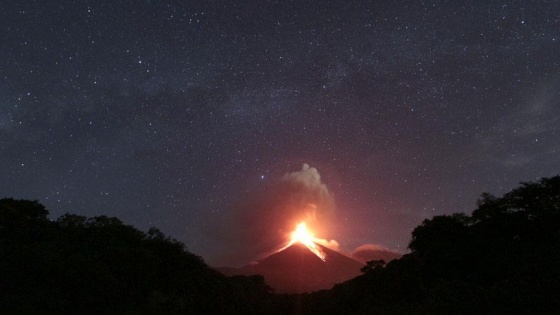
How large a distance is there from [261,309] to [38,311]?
3051cm

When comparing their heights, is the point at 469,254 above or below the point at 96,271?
above

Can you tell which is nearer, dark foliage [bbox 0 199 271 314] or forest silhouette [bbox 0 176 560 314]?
forest silhouette [bbox 0 176 560 314]

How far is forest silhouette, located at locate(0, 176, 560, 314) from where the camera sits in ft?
88.0

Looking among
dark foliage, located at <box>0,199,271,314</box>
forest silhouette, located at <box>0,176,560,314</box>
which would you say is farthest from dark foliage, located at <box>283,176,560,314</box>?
dark foliage, located at <box>0,199,271,314</box>

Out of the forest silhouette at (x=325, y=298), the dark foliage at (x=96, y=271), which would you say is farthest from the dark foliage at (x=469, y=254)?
the dark foliage at (x=96, y=271)

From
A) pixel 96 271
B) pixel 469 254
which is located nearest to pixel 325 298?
pixel 469 254

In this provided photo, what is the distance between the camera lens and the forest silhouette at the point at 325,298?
26.8m

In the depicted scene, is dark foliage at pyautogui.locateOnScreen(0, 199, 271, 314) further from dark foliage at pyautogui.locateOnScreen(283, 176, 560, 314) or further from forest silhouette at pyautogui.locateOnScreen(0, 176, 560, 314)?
dark foliage at pyautogui.locateOnScreen(283, 176, 560, 314)

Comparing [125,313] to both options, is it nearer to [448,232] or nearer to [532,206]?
[448,232]

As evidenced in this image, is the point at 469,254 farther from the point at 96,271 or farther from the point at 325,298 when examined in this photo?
the point at 96,271

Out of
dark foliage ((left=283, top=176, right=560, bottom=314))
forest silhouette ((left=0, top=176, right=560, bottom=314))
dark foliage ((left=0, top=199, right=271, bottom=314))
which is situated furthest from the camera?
dark foliage ((left=283, top=176, right=560, bottom=314))

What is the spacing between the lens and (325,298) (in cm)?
5678

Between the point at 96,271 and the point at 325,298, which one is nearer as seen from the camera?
the point at 96,271

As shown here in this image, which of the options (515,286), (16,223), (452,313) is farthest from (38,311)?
(515,286)
